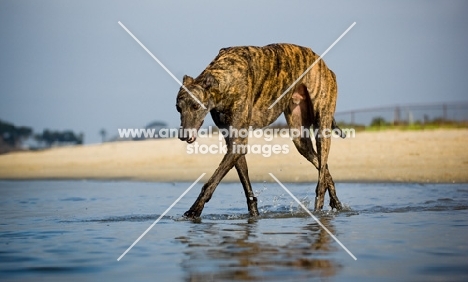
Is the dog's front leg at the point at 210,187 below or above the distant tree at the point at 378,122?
below

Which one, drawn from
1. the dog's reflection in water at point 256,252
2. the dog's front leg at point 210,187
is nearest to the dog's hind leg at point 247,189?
the dog's front leg at point 210,187

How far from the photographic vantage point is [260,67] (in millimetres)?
11328

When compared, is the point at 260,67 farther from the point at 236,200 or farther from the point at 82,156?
the point at 82,156

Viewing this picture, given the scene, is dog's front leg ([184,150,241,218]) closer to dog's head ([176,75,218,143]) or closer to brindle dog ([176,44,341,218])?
brindle dog ([176,44,341,218])

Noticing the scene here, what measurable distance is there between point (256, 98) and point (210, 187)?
1572 mm

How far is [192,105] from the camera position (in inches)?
389

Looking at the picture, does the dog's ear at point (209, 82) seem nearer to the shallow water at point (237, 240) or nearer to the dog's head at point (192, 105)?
the dog's head at point (192, 105)

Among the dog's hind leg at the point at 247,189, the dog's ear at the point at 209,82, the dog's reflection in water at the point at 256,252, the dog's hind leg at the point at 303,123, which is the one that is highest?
the dog's ear at the point at 209,82

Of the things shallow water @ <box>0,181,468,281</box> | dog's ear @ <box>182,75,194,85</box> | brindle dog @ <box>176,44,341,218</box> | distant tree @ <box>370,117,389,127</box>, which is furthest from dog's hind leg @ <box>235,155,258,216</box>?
distant tree @ <box>370,117,389,127</box>

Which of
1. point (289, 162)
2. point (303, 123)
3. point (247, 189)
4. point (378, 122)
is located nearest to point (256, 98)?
point (247, 189)

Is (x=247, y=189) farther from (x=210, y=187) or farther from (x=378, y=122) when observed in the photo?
(x=378, y=122)

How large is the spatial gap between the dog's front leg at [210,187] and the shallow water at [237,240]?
0.66 feet

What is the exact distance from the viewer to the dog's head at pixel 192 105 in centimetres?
973

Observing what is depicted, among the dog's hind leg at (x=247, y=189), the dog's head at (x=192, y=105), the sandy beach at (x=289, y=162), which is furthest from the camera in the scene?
the sandy beach at (x=289, y=162)
